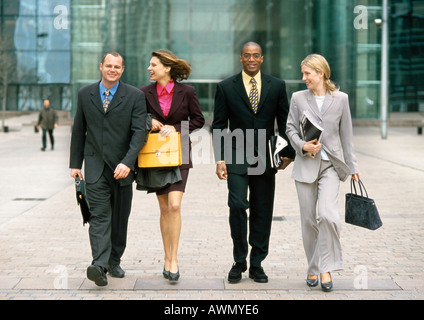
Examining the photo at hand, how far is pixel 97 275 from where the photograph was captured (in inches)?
215

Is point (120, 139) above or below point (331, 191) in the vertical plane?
above

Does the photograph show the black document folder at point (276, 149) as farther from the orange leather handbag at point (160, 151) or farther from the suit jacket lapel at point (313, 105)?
the orange leather handbag at point (160, 151)

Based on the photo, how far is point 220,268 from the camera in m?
6.40

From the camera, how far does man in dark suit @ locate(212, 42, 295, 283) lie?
578 centimetres

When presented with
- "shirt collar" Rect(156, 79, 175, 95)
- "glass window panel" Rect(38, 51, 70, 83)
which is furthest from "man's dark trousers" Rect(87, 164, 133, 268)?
"glass window panel" Rect(38, 51, 70, 83)

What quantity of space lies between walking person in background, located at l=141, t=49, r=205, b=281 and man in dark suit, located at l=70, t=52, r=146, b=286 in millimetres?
174

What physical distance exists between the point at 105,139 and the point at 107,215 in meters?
0.63

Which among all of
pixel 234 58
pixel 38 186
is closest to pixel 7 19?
pixel 234 58

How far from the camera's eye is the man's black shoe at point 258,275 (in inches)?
229

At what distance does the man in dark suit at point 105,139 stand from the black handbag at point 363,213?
1.75m

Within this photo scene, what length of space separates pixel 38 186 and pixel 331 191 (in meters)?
8.69
